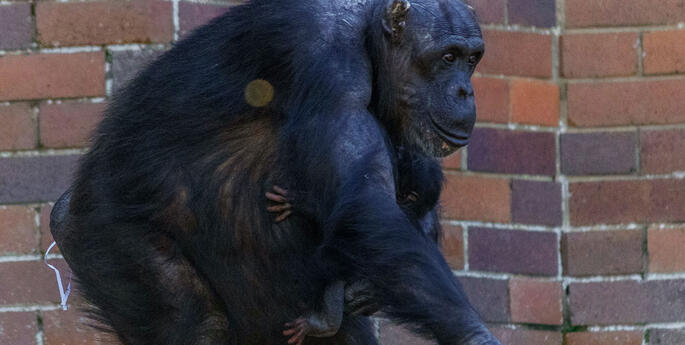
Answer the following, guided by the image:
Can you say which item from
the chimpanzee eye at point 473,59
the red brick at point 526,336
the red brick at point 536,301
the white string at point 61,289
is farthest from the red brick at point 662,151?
the white string at point 61,289

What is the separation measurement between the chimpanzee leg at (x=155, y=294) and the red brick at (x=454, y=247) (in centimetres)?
89

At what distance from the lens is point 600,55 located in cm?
414

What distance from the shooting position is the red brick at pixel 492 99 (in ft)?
13.2

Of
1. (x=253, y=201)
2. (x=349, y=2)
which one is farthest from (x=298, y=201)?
(x=349, y=2)

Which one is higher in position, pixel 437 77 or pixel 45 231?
pixel 437 77

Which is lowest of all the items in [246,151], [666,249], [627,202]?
A: [666,249]

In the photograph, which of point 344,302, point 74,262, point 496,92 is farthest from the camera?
point 496,92

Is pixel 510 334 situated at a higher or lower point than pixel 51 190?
lower

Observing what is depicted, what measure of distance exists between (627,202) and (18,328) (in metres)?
1.78

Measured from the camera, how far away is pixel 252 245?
3.28 metres

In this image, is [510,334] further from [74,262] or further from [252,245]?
[74,262]

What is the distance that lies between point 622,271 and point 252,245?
4.29 ft

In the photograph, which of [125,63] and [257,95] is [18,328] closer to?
[125,63]

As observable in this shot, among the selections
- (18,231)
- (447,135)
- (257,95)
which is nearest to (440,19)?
(447,135)
